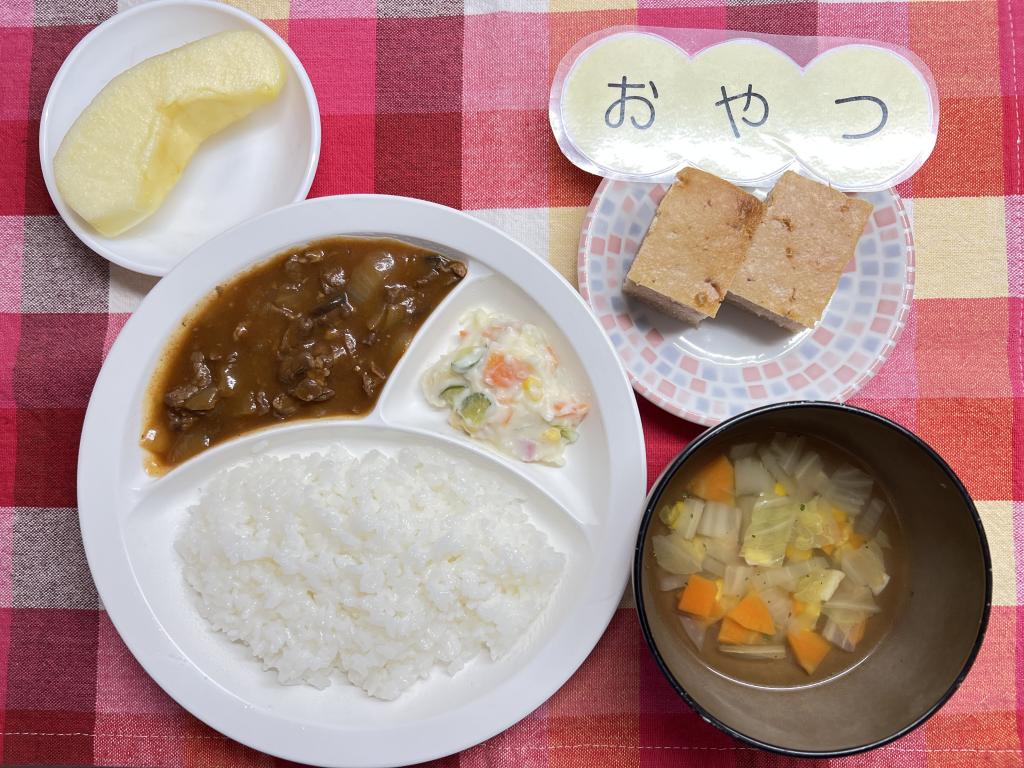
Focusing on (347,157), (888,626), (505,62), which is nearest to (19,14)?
(347,157)

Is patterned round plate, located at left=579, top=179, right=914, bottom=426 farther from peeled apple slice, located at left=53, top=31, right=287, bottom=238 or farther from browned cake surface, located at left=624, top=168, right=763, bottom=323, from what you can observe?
peeled apple slice, located at left=53, top=31, right=287, bottom=238

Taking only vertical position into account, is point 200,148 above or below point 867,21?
below

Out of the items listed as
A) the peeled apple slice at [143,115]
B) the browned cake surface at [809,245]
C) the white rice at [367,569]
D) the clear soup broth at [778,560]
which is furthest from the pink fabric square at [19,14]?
the clear soup broth at [778,560]

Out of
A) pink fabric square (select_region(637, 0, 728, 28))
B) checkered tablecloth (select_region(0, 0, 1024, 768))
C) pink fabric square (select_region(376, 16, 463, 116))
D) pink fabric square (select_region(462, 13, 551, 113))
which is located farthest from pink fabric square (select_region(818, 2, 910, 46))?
pink fabric square (select_region(376, 16, 463, 116))

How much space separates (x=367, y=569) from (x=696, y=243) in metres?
1.44

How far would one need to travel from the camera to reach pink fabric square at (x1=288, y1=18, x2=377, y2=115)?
8.91 feet

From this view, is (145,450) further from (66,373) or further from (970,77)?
(970,77)

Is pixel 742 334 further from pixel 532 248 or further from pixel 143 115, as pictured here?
pixel 143 115

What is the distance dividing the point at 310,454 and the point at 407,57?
141 cm

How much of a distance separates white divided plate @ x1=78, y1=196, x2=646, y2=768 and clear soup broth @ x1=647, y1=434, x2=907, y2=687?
0.22 metres

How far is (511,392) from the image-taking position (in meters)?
2.43

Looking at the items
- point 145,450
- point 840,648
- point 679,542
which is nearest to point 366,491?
point 145,450

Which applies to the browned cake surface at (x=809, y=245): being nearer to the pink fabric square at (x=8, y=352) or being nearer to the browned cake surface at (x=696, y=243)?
the browned cake surface at (x=696, y=243)

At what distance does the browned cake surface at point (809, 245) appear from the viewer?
8.08 feet
